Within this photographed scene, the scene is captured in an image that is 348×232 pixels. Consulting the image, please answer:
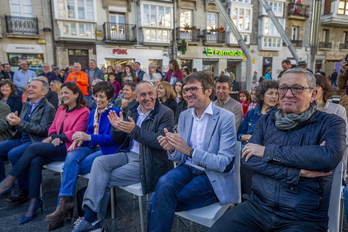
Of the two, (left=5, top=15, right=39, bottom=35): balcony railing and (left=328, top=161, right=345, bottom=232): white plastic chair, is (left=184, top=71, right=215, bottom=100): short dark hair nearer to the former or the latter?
(left=328, top=161, right=345, bottom=232): white plastic chair

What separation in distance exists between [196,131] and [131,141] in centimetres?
91

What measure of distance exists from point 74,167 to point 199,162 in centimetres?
153

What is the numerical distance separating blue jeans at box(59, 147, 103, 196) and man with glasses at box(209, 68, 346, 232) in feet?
5.45

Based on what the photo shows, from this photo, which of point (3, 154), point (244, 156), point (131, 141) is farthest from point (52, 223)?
point (244, 156)

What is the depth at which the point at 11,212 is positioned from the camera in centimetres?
294

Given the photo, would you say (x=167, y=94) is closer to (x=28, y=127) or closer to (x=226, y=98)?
(x=226, y=98)

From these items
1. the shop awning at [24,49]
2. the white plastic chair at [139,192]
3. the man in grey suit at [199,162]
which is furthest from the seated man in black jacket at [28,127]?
the shop awning at [24,49]

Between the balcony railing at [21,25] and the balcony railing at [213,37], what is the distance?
39.7 feet

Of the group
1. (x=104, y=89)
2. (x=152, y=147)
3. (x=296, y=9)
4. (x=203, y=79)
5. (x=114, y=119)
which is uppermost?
(x=296, y=9)

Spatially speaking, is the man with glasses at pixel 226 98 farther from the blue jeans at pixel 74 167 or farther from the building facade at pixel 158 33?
the building facade at pixel 158 33

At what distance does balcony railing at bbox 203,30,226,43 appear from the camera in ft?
64.7

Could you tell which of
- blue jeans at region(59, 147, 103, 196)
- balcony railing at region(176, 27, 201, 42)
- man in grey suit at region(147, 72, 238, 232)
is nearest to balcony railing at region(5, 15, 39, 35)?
balcony railing at region(176, 27, 201, 42)

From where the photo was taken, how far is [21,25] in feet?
47.6

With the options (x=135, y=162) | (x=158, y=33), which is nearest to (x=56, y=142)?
(x=135, y=162)
